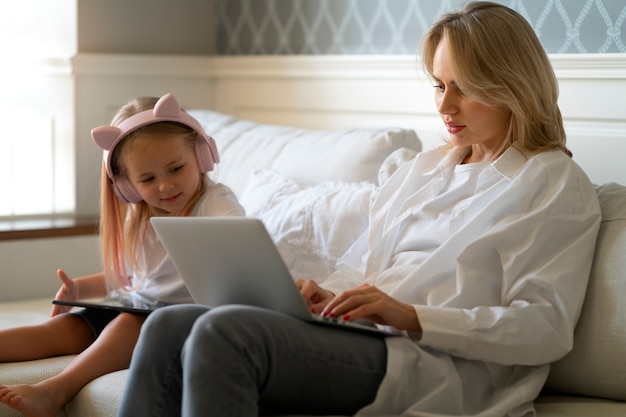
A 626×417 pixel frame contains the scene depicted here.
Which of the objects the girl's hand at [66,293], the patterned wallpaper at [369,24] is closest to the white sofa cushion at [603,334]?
the patterned wallpaper at [369,24]

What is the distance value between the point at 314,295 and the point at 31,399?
57 centimetres

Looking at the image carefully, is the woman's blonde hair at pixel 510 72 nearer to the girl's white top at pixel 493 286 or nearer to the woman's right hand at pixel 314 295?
the girl's white top at pixel 493 286

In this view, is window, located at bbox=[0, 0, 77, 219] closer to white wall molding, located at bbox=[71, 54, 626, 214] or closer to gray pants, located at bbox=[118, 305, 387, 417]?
white wall molding, located at bbox=[71, 54, 626, 214]

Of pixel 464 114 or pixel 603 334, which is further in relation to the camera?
pixel 464 114

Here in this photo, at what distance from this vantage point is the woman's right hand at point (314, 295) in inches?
71.6

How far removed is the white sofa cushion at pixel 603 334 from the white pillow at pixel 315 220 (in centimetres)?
62

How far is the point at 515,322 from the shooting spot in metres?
1.67

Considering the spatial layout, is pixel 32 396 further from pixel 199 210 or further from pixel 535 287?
pixel 535 287

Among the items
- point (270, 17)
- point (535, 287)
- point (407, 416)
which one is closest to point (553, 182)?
point (535, 287)

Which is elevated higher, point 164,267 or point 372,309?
point 372,309

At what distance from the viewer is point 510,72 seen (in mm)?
1831

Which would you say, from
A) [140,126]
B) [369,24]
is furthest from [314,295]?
[369,24]

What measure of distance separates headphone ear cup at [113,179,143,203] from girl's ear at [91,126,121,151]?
0.30ft

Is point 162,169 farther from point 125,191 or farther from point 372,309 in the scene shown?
point 372,309
